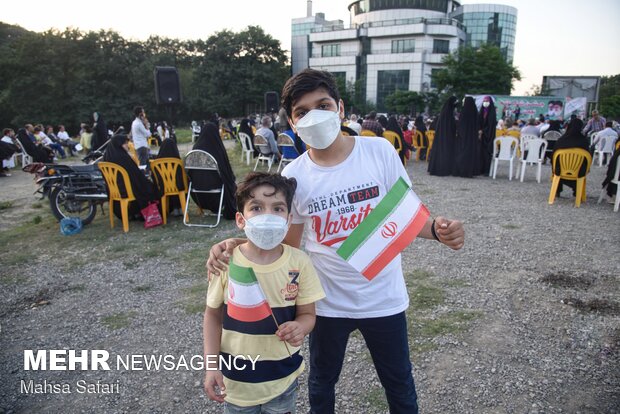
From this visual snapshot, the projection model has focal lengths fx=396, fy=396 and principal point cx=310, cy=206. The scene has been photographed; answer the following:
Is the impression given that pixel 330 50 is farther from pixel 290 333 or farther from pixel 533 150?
pixel 290 333

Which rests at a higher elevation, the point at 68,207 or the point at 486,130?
the point at 486,130

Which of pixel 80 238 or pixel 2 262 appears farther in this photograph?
pixel 80 238

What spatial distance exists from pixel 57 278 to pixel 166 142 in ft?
8.56

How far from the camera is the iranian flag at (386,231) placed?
1.49 m

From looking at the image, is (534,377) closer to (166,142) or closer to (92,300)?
(92,300)

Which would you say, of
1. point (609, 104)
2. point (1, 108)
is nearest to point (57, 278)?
point (1, 108)

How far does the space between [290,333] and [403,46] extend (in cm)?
6214

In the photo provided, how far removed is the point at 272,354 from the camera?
1.57 meters

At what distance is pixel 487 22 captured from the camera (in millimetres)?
66562

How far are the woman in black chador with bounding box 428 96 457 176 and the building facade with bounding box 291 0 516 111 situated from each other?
4593cm

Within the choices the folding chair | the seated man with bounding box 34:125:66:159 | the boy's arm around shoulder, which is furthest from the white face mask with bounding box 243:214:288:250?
the seated man with bounding box 34:125:66:159

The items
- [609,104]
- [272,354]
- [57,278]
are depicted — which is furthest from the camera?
[609,104]

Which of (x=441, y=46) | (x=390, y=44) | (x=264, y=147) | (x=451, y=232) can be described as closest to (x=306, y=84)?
(x=451, y=232)

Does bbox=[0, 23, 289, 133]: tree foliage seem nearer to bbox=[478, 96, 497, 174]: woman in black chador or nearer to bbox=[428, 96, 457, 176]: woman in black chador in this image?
bbox=[428, 96, 457, 176]: woman in black chador
